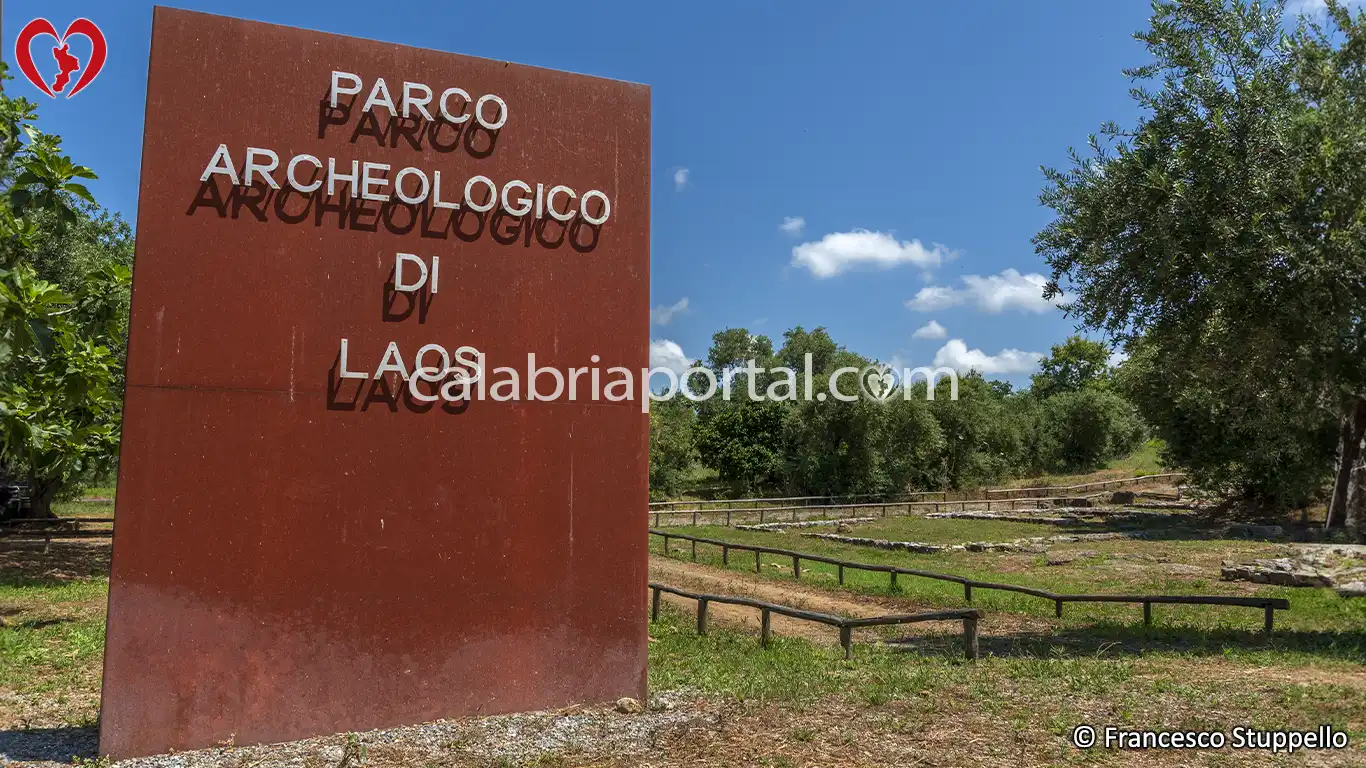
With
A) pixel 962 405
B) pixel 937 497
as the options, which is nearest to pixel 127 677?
pixel 937 497

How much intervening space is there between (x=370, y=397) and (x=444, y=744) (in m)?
2.43

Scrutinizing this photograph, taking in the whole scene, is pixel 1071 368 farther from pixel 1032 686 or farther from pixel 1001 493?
pixel 1032 686

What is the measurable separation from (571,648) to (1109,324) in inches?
287

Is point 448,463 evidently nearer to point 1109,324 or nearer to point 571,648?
point 571,648

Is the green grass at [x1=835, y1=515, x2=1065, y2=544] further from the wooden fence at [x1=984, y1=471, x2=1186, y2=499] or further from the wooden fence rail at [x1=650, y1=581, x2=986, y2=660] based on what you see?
the wooden fence rail at [x1=650, y1=581, x2=986, y2=660]

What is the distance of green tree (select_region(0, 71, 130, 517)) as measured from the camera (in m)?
7.55

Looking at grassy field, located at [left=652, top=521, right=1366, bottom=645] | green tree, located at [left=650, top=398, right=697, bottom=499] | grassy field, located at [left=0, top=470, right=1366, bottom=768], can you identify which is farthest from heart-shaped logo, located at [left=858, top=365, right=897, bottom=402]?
grassy field, located at [left=0, top=470, right=1366, bottom=768]

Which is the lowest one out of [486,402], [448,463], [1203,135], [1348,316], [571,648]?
[571,648]

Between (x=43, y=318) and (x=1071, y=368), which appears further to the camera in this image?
(x=1071, y=368)

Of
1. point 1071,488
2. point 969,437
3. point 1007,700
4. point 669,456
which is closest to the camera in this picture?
point 1007,700

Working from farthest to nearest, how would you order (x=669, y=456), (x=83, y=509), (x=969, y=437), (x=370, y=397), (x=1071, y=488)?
(x=969, y=437) → (x=669, y=456) → (x=1071, y=488) → (x=83, y=509) → (x=370, y=397)

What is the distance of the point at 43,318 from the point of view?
7.90m

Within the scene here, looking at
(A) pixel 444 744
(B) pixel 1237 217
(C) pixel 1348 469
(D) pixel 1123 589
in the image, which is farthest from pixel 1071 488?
(A) pixel 444 744

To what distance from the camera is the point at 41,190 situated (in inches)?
332
